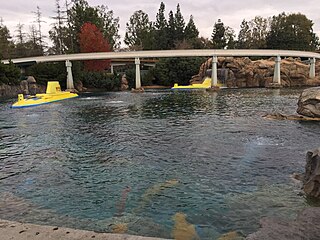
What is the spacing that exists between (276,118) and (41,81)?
45794 mm

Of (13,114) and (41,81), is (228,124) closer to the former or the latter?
(13,114)

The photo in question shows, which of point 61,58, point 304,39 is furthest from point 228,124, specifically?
point 304,39

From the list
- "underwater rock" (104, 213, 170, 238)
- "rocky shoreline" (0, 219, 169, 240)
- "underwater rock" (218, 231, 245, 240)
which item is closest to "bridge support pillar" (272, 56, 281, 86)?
"underwater rock" (218, 231, 245, 240)

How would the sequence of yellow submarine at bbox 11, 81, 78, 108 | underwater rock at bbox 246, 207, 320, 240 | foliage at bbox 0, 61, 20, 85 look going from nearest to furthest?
underwater rock at bbox 246, 207, 320, 240 < yellow submarine at bbox 11, 81, 78, 108 < foliage at bbox 0, 61, 20, 85

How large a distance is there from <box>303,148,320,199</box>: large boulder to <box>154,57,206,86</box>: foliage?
56264mm

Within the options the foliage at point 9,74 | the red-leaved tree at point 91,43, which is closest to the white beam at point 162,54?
the foliage at point 9,74

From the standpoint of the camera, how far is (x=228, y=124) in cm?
1881

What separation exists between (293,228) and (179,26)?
90.1 metres

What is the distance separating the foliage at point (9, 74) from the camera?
150ft

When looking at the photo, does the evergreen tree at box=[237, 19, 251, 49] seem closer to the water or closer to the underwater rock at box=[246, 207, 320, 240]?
the water

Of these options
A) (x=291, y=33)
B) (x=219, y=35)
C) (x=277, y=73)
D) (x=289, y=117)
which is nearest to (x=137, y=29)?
(x=219, y=35)

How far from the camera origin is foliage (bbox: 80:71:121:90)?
60.1 metres

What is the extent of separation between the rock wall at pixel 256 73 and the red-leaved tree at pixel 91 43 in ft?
72.0

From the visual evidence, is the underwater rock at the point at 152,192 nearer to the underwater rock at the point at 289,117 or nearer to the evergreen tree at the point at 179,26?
the underwater rock at the point at 289,117
